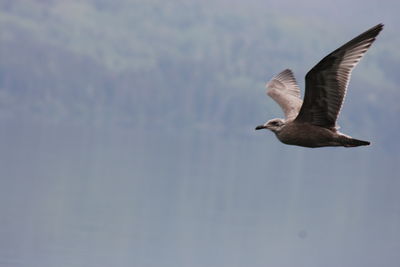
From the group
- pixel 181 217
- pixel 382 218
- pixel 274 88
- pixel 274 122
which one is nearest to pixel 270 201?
pixel 382 218

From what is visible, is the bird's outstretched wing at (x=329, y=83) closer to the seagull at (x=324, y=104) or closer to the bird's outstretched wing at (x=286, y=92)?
the seagull at (x=324, y=104)

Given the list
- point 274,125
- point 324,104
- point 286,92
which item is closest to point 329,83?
point 324,104

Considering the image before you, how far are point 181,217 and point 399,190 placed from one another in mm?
30823

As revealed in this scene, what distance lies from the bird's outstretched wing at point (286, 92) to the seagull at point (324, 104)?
1651 millimetres

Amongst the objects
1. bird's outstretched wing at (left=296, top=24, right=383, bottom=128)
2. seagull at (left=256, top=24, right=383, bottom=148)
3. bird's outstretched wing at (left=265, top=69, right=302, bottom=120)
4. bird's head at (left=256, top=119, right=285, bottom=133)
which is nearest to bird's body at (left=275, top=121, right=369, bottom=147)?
seagull at (left=256, top=24, right=383, bottom=148)

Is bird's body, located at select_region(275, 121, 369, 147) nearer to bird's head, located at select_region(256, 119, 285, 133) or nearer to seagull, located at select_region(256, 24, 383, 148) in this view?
seagull, located at select_region(256, 24, 383, 148)

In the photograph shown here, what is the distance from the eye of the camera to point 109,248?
27094 mm

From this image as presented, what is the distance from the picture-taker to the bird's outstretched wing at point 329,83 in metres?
15.3

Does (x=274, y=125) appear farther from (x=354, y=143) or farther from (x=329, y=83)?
(x=354, y=143)

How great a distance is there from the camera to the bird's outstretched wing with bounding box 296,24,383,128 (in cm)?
1532

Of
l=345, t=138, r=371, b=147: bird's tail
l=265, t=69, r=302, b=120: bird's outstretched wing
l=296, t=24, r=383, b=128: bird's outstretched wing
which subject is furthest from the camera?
l=265, t=69, r=302, b=120: bird's outstretched wing

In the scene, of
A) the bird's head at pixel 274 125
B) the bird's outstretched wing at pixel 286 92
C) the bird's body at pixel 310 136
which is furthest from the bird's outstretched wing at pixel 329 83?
the bird's outstretched wing at pixel 286 92

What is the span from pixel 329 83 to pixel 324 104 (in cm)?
40

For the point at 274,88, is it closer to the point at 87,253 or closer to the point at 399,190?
the point at 87,253
